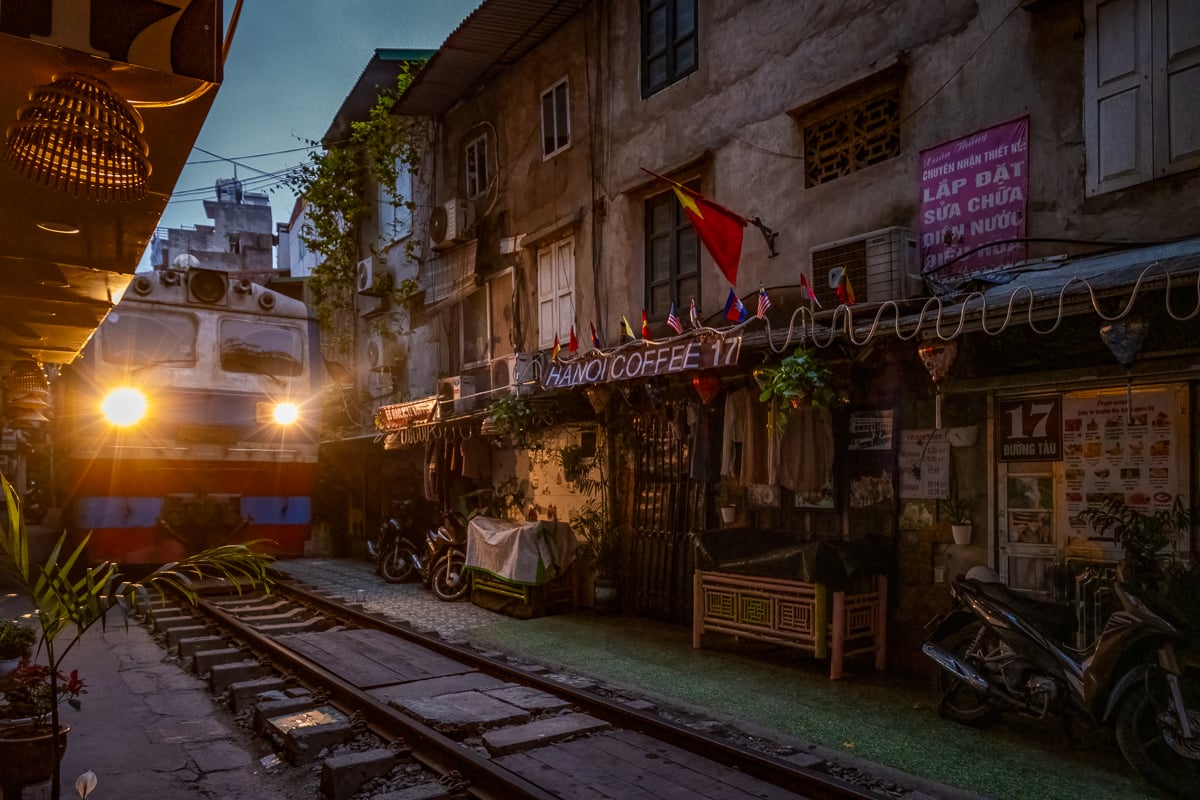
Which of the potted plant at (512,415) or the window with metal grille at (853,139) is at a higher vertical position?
the window with metal grille at (853,139)

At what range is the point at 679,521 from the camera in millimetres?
10672

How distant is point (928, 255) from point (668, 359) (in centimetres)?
276

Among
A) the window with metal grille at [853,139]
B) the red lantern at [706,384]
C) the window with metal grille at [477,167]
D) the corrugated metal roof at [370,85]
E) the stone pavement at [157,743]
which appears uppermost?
the corrugated metal roof at [370,85]

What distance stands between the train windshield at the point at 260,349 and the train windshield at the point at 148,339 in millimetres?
469

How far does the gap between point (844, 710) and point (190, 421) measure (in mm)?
9218

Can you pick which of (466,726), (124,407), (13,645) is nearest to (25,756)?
(13,645)

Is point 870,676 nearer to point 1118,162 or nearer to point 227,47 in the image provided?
point 1118,162

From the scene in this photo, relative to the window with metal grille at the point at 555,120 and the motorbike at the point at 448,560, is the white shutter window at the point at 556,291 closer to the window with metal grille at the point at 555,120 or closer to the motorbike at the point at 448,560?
the window with metal grille at the point at 555,120

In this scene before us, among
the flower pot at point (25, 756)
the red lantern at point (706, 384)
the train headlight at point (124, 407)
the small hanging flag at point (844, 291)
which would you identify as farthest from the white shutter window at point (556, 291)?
the flower pot at point (25, 756)

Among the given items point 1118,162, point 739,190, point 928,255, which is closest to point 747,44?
point 739,190

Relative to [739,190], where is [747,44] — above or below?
above

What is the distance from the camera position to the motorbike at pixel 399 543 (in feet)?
48.2

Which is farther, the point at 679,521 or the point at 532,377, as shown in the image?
the point at 532,377

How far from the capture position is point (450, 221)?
50.0 feet
